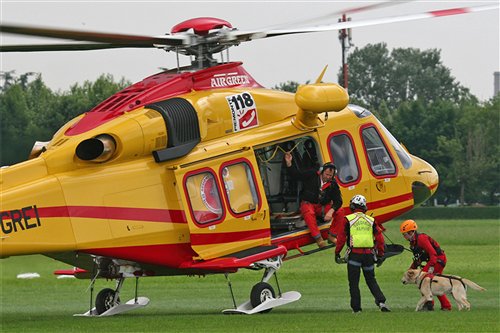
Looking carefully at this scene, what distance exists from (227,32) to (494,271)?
50.7ft

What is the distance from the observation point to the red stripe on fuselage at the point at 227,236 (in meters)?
22.1

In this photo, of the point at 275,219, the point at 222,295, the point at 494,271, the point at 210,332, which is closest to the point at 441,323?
the point at 210,332

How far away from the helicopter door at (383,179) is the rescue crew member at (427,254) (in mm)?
1648

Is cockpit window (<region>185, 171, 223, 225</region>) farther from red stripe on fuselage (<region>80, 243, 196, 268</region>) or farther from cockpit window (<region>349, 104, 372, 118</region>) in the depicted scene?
cockpit window (<region>349, 104, 372, 118</region>)

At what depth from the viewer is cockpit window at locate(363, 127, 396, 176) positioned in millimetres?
24641

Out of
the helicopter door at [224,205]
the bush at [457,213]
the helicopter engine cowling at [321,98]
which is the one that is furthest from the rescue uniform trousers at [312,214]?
the bush at [457,213]

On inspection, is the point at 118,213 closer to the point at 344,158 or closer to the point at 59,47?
the point at 59,47

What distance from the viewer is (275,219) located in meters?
24.0

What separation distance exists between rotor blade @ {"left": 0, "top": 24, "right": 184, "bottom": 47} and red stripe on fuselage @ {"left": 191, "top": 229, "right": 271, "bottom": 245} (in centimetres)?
312

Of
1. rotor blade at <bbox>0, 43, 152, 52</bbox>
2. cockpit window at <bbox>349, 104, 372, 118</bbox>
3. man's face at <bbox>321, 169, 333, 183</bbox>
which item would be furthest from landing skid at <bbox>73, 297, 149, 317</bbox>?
cockpit window at <bbox>349, 104, 372, 118</bbox>

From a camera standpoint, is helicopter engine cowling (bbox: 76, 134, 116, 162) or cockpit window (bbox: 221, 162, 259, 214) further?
cockpit window (bbox: 221, 162, 259, 214)

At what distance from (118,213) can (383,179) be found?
5.55 metres

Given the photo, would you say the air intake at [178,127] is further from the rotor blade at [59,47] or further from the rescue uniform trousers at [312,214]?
the rescue uniform trousers at [312,214]

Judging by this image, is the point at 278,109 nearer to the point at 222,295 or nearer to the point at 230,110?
the point at 230,110
